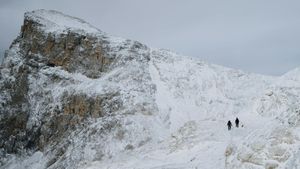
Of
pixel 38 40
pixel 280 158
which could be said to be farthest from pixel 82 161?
pixel 280 158

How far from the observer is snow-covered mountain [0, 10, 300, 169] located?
141ft

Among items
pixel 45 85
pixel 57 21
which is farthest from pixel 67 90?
pixel 57 21

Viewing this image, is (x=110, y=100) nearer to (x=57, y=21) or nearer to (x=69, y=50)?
(x=69, y=50)

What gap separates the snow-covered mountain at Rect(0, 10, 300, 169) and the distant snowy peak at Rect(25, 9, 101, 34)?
19cm

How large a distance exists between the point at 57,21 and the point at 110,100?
2730 cm

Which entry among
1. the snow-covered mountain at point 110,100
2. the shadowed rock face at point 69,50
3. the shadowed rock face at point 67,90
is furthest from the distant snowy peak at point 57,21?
the shadowed rock face at point 69,50

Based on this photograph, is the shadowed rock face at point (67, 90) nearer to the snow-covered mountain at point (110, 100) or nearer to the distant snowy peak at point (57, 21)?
the snow-covered mountain at point (110, 100)

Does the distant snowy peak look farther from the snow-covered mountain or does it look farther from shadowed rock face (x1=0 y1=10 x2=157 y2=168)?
shadowed rock face (x1=0 y1=10 x2=157 y2=168)

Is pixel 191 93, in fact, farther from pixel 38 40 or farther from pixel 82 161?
pixel 38 40

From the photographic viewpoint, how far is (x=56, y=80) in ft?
245

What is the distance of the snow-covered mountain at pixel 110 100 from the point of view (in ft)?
141

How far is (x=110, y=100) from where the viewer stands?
6412 centimetres

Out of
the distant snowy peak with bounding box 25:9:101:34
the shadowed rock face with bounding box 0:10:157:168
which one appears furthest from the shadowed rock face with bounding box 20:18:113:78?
the distant snowy peak with bounding box 25:9:101:34

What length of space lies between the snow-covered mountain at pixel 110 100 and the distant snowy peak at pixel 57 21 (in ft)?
0.61
